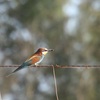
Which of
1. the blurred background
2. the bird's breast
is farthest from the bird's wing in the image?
the blurred background

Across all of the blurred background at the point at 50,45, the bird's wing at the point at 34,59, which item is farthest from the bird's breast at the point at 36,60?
the blurred background at the point at 50,45

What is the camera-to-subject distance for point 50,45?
24562mm

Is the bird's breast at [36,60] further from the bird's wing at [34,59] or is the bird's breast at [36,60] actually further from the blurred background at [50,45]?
the blurred background at [50,45]

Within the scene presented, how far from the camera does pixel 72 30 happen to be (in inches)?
997

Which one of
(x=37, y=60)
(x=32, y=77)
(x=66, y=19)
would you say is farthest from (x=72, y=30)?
(x=37, y=60)

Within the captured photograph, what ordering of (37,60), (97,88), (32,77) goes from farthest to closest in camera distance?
1. (32,77)
2. (97,88)
3. (37,60)

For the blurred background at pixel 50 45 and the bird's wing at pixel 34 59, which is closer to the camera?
the bird's wing at pixel 34 59

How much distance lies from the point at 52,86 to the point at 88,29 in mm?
3271

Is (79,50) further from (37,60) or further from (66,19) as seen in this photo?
(37,60)

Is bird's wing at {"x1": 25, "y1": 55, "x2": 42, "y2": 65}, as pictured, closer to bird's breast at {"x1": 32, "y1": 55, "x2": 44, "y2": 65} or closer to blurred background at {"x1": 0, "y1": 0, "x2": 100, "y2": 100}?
bird's breast at {"x1": 32, "y1": 55, "x2": 44, "y2": 65}

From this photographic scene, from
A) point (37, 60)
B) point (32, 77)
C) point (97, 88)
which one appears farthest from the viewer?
point (32, 77)

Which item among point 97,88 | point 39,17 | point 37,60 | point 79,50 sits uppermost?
point 39,17

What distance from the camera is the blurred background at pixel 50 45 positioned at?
23484mm

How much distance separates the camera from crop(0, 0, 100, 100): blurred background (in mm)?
23484
